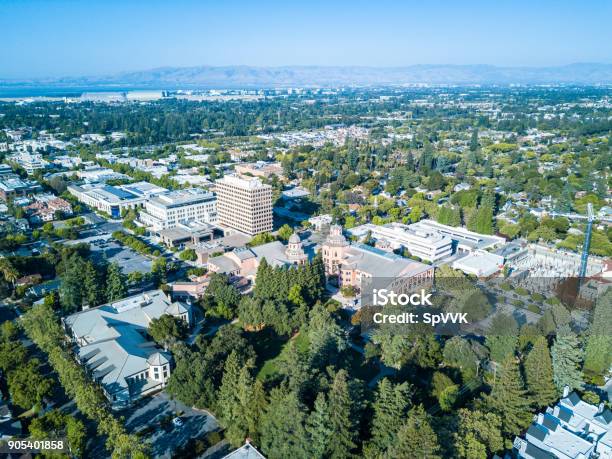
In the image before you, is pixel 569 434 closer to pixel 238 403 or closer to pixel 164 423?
pixel 238 403

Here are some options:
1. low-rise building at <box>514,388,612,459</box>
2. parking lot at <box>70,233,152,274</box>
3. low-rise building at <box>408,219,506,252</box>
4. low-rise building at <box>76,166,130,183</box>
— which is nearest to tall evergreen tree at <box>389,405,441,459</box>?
low-rise building at <box>514,388,612,459</box>

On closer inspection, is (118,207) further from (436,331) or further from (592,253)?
(592,253)

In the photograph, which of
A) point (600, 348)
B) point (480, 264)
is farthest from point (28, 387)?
point (480, 264)

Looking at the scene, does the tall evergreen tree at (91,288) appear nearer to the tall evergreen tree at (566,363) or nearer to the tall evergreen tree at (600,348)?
the tall evergreen tree at (566,363)

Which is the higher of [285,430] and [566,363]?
[285,430]

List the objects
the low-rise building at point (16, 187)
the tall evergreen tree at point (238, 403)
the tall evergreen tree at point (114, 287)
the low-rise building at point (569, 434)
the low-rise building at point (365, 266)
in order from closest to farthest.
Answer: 1. the low-rise building at point (569, 434)
2. the tall evergreen tree at point (238, 403)
3. the tall evergreen tree at point (114, 287)
4. the low-rise building at point (365, 266)
5. the low-rise building at point (16, 187)

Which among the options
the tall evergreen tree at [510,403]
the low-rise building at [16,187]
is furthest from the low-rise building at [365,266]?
the low-rise building at [16,187]

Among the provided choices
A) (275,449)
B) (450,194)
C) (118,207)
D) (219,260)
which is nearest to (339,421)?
(275,449)

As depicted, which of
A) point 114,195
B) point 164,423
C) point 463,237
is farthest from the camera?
point 114,195
